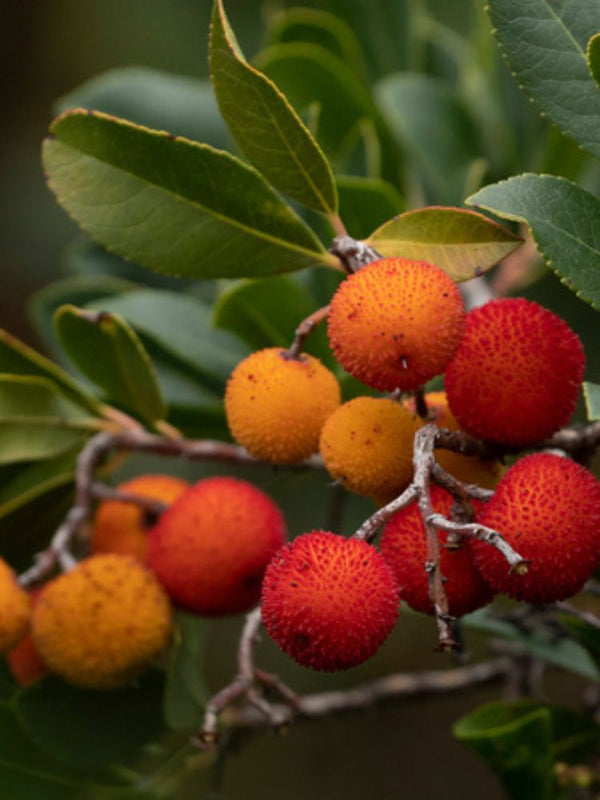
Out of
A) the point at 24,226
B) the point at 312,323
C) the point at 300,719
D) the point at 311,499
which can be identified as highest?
the point at 312,323

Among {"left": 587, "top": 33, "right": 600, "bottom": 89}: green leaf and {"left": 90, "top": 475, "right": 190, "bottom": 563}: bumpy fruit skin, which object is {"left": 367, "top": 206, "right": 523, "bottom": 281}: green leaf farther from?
{"left": 90, "top": 475, "right": 190, "bottom": 563}: bumpy fruit skin

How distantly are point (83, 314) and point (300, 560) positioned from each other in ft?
1.89

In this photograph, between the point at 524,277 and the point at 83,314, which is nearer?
the point at 83,314

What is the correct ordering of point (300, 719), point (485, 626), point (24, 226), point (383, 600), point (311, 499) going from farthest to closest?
point (24, 226)
point (311, 499)
point (300, 719)
point (485, 626)
point (383, 600)

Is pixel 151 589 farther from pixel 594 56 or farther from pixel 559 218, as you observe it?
pixel 594 56

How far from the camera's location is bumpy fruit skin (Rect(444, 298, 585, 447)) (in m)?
0.95

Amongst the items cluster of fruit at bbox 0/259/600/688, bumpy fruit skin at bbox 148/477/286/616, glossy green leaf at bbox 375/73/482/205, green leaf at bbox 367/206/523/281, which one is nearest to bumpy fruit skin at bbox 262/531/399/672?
cluster of fruit at bbox 0/259/600/688

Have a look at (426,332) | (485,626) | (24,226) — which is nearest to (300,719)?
(485,626)

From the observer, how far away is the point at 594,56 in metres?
0.93

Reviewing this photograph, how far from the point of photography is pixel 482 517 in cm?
89

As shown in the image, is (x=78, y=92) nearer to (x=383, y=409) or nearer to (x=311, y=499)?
(x=311, y=499)

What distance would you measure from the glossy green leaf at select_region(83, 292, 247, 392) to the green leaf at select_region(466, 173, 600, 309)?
75 cm

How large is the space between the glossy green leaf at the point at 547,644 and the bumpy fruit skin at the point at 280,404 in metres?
0.50

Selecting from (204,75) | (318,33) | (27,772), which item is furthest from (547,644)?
(204,75)
